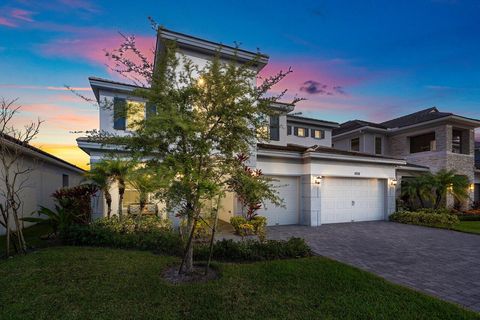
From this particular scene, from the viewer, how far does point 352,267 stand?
5934mm

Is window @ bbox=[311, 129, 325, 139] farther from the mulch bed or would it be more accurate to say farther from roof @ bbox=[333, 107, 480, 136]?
the mulch bed

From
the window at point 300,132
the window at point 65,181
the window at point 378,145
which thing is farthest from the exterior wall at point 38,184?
the window at point 378,145

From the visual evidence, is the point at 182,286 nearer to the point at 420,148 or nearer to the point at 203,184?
the point at 203,184

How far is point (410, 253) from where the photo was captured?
7.61 meters

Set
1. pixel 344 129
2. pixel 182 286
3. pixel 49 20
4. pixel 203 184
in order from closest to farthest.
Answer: pixel 203 184 < pixel 182 286 < pixel 49 20 < pixel 344 129

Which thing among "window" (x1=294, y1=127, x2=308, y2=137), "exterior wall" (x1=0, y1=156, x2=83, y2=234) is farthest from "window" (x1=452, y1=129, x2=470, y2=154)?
"exterior wall" (x1=0, y1=156, x2=83, y2=234)

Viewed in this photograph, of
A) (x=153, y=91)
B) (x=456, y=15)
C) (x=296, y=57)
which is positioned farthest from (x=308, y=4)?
(x=153, y=91)

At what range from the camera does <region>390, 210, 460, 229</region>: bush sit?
41.6 ft

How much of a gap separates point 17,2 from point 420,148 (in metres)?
26.6

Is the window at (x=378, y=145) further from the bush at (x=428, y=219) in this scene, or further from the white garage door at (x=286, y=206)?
the white garage door at (x=286, y=206)

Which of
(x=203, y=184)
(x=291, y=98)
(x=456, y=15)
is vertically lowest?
(x=203, y=184)

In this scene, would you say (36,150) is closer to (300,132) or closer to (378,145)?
(300,132)

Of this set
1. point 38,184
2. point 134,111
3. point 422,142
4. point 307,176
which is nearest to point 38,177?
point 38,184

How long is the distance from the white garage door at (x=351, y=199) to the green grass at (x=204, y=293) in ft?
25.1
